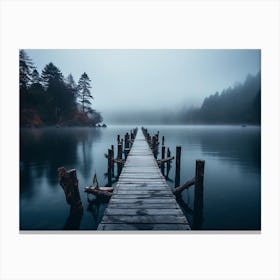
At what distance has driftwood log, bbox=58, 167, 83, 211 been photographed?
14.3ft

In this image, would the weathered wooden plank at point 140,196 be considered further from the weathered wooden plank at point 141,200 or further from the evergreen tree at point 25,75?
the evergreen tree at point 25,75

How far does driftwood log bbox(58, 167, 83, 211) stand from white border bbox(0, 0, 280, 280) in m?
0.92

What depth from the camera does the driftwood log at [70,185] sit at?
4.37 metres

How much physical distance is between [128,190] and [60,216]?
8.78 feet

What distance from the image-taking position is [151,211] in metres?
3.39

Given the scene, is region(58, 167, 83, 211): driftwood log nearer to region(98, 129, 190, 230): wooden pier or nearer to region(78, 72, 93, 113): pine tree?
region(98, 129, 190, 230): wooden pier

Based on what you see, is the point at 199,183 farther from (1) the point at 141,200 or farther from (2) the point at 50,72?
(2) the point at 50,72

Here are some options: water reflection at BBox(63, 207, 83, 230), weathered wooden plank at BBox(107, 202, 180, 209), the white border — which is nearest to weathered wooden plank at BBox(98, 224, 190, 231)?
the white border
